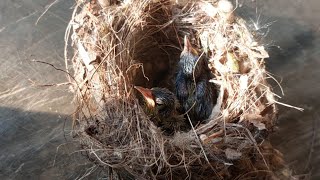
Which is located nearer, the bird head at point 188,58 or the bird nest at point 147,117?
the bird nest at point 147,117

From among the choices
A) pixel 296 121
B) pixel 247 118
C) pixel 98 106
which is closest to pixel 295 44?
pixel 296 121

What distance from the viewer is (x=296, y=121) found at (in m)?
1.60

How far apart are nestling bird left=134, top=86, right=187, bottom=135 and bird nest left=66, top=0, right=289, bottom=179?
6cm

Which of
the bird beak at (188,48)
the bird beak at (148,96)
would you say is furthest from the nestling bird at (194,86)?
the bird beak at (148,96)

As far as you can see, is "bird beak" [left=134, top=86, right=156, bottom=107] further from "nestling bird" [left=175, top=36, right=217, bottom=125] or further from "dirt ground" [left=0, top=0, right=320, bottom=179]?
"dirt ground" [left=0, top=0, right=320, bottom=179]

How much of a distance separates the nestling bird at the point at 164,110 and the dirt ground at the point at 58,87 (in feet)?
0.83

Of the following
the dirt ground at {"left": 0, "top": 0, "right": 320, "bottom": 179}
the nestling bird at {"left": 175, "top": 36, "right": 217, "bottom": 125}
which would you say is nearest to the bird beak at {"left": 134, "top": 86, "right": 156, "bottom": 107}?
the nestling bird at {"left": 175, "top": 36, "right": 217, "bottom": 125}

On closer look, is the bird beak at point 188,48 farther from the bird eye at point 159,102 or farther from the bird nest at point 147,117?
the bird eye at point 159,102

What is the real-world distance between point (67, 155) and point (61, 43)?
0.41 m

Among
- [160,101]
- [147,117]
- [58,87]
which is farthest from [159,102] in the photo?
[58,87]

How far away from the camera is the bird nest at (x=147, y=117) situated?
1214mm

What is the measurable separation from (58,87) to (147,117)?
1.71 feet

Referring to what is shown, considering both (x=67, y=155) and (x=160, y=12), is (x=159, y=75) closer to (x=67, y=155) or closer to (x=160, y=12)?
(x=160, y=12)

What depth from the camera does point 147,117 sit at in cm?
127
